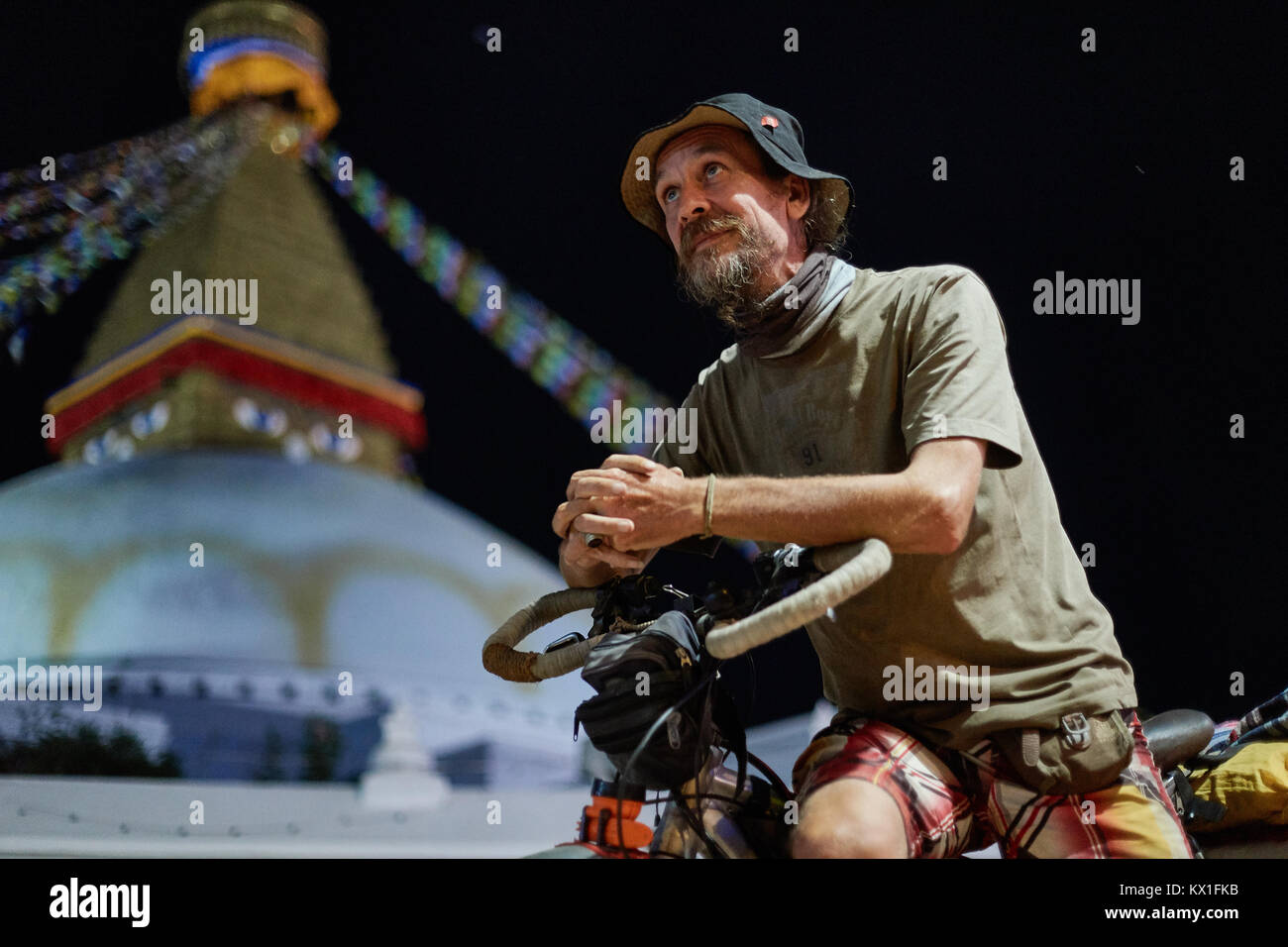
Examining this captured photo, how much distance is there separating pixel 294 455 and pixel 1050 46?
1561 centimetres

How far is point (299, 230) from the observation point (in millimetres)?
20625

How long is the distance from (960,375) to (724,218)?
17.1 inches

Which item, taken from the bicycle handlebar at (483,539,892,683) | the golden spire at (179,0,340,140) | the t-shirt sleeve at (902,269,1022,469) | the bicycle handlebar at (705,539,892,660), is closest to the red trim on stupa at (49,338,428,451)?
the golden spire at (179,0,340,140)

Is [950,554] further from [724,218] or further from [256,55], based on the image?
[256,55]

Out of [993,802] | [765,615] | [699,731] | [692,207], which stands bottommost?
[993,802]

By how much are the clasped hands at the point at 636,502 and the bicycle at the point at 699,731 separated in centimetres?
12

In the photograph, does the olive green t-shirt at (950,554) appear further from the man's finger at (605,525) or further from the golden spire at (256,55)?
the golden spire at (256,55)

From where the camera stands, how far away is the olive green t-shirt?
4.79 feet

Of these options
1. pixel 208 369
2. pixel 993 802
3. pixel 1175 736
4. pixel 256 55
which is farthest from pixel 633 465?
pixel 256 55

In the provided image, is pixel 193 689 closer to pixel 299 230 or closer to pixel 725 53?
pixel 725 53

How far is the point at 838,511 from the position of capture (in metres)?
1.33

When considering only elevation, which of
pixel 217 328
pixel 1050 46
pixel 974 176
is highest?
pixel 217 328
